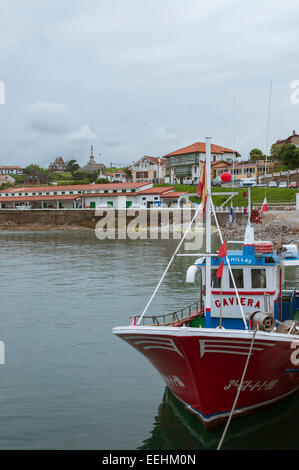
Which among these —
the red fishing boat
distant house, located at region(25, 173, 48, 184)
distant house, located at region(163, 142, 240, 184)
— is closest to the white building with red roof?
distant house, located at region(163, 142, 240, 184)

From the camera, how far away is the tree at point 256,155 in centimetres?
11500

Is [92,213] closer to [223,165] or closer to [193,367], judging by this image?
[223,165]

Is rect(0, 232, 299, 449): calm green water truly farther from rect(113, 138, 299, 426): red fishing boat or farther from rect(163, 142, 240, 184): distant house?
rect(163, 142, 240, 184): distant house

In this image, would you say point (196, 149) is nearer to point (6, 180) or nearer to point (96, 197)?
point (96, 197)

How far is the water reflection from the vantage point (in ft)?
37.8

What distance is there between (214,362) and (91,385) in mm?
5407

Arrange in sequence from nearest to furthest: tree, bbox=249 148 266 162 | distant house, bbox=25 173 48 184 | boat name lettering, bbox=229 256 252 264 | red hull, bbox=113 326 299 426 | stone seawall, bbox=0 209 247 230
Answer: red hull, bbox=113 326 299 426 → boat name lettering, bbox=229 256 252 264 → stone seawall, bbox=0 209 247 230 → tree, bbox=249 148 266 162 → distant house, bbox=25 173 48 184

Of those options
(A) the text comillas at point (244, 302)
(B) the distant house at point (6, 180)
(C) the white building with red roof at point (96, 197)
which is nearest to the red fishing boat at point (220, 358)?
(A) the text comillas at point (244, 302)

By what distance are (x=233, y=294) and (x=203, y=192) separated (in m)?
3.56

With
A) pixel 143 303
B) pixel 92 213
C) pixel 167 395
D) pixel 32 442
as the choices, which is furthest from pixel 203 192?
pixel 92 213

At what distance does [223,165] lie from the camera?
110625 mm

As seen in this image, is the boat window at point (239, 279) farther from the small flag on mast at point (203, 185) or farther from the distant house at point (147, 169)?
the distant house at point (147, 169)
